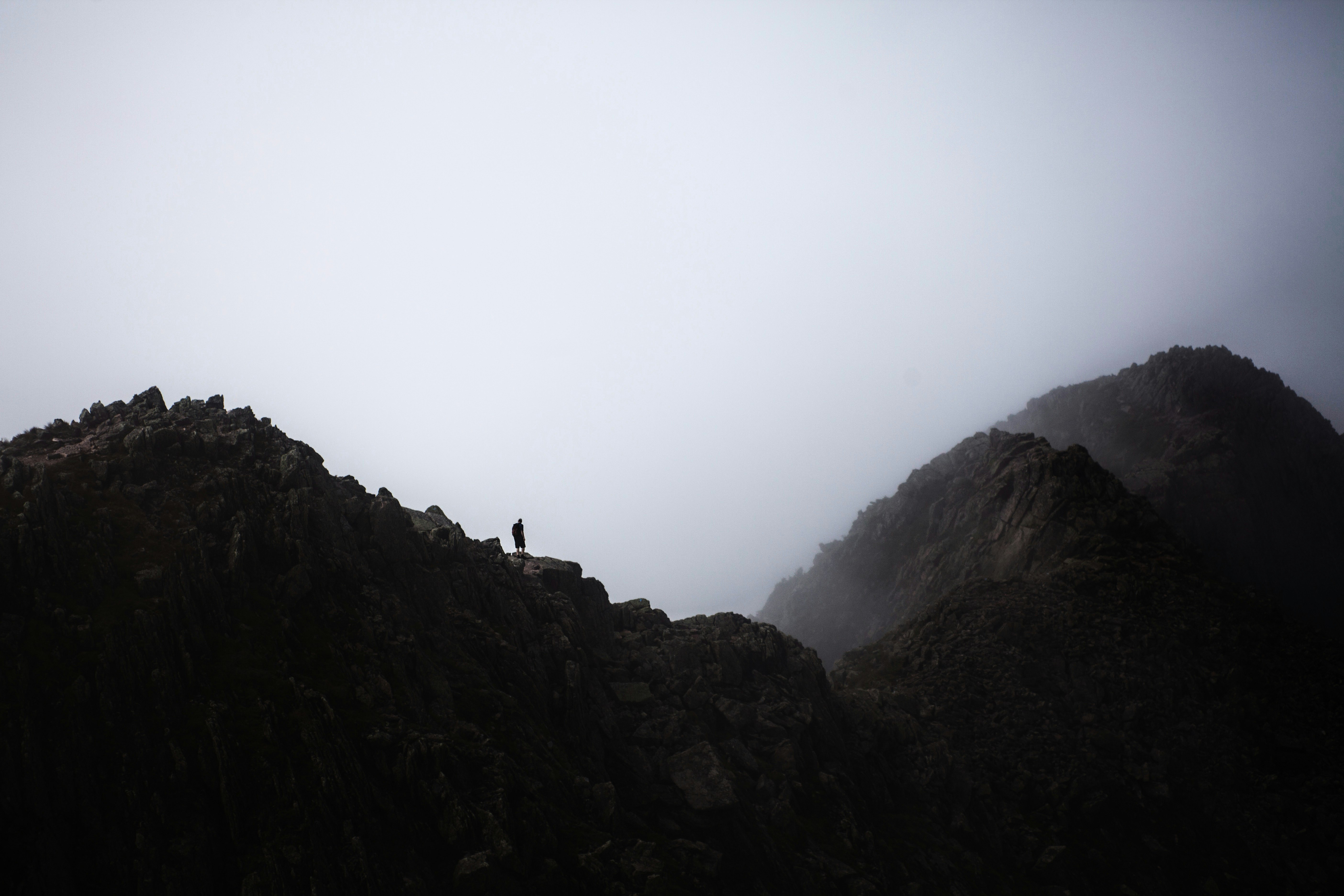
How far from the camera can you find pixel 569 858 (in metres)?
25.7

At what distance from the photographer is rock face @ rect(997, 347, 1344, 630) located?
295ft

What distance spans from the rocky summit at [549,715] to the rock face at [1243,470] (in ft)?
106

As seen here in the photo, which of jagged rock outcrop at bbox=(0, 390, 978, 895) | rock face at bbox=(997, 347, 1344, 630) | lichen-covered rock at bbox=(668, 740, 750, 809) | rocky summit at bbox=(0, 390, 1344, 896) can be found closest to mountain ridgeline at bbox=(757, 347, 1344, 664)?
rock face at bbox=(997, 347, 1344, 630)

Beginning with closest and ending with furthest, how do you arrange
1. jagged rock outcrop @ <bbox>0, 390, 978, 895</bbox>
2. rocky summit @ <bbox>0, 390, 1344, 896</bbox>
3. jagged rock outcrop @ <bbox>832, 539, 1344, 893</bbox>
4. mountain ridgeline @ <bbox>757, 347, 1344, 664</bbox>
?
jagged rock outcrop @ <bbox>0, 390, 978, 895</bbox> < rocky summit @ <bbox>0, 390, 1344, 896</bbox> < jagged rock outcrop @ <bbox>832, 539, 1344, 893</bbox> < mountain ridgeline @ <bbox>757, 347, 1344, 664</bbox>

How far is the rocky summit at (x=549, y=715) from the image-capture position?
20578 millimetres

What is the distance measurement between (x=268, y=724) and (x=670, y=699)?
85.9 ft

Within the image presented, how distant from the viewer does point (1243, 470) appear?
309 ft

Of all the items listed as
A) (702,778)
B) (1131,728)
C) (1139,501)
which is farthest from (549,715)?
(1139,501)

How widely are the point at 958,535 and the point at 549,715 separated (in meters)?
84.3

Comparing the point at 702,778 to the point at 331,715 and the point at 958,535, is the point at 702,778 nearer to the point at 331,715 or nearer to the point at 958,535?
the point at 331,715

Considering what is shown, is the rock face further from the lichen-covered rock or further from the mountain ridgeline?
the lichen-covered rock

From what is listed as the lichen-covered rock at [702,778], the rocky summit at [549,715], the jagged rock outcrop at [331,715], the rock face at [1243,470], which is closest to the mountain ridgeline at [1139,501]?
the rock face at [1243,470]

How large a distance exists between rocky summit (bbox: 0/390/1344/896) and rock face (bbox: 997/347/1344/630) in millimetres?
32309

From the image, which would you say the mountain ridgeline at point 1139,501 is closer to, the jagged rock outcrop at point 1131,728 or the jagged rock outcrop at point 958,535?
the jagged rock outcrop at point 958,535
